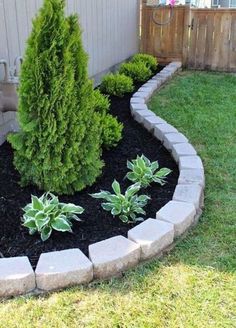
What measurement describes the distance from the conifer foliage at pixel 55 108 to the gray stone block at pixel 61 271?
2.18 ft

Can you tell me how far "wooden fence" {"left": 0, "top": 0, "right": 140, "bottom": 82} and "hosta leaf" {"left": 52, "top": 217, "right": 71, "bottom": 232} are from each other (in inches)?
60.1

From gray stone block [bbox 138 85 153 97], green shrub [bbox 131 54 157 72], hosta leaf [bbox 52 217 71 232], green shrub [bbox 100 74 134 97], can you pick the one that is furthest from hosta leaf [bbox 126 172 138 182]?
green shrub [bbox 131 54 157 72]

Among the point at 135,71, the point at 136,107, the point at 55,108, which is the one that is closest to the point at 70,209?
the point at 55,108

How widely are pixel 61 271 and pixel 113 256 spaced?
0.91 feet

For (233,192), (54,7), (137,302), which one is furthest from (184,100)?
(137,302)

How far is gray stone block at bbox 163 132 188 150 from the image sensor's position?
133 inches

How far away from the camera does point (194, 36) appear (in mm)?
7172

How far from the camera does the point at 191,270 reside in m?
1.99

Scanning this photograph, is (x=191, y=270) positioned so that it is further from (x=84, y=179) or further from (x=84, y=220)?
(x=84, y=179)

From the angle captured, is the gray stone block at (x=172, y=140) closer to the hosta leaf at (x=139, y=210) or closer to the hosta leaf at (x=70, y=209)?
the hosta leaf at (x=139, y=210)

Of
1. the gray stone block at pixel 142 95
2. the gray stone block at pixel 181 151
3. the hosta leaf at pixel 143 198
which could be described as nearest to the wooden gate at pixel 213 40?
the gray stone block at pixel 142 95

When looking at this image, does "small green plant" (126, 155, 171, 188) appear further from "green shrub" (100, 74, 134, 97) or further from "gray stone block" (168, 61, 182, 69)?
"gray stone block" (168, 61, 182, 69)

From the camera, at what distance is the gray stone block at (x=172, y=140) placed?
133 inches

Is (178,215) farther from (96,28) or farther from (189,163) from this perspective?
(96,28)
